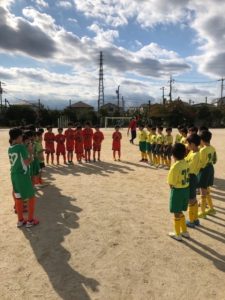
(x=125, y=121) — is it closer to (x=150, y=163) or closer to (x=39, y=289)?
(x=150, y=163)

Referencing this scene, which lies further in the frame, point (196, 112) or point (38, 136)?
point (196, 112)

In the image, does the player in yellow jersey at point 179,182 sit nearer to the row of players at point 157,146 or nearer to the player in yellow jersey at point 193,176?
the player in yellow jersey at point 193,176

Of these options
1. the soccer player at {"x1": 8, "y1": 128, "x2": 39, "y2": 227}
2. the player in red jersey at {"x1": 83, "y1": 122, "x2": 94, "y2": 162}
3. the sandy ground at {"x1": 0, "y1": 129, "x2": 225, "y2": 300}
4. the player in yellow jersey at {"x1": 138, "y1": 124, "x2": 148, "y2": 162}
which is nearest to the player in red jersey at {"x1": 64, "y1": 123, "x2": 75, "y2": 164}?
the player in red jersey at {"x1": 83, "y1": 122, "x2": 94, "y2": 162}

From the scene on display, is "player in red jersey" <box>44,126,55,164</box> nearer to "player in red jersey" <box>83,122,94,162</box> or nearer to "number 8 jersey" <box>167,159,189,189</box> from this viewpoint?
"player in red jersey" <box>83,122,94,162</box>

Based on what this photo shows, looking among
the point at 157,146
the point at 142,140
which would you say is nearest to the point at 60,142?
the point at 142,140

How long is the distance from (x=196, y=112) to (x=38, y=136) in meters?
59.8

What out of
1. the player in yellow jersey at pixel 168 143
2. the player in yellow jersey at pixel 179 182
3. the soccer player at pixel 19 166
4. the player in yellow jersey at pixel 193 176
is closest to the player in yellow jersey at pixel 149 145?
the player in yellow jersey at pixel 168 143

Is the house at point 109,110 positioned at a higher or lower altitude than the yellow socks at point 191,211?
higher

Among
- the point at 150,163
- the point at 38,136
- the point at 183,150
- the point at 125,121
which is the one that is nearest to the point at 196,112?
the point at 125,121

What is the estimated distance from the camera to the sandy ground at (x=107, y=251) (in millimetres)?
4480

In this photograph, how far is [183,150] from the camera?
234 inches

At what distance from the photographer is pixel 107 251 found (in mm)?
5609

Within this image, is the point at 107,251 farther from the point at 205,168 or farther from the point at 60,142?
the point at 60,142

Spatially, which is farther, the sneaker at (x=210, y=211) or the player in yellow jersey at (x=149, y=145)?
the player in yellow jersey at (x=149, y=145)
